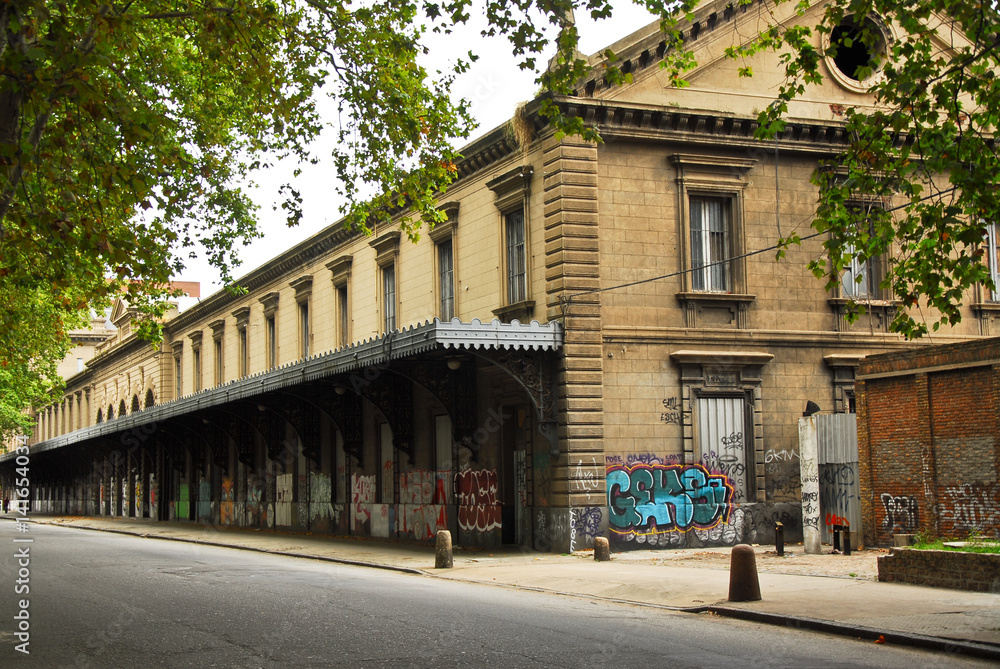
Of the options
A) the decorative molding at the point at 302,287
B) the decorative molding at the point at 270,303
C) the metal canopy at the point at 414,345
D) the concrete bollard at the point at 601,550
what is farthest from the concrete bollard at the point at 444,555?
the decorative molding at the point at 270,303

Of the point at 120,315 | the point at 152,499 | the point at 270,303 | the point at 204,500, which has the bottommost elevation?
the point at 152,499

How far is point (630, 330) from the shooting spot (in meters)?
20.8

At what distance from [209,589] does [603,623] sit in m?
6.52

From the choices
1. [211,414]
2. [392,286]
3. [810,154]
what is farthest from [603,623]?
[211,414]

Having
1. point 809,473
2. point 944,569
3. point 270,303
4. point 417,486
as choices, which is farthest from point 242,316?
point 944,569

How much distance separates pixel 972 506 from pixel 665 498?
5911 mm

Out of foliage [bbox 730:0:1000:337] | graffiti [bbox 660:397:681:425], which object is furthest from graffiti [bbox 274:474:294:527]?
foliage [bbox 730:0:1000:337]

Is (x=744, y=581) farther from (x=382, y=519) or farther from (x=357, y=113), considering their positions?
(x=382, y=519)

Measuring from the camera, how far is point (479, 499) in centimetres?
2267

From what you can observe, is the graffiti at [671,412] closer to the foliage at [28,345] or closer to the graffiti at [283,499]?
the foliage at [28,345]

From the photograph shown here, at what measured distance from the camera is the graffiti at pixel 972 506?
1627cm

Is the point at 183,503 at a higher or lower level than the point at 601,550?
lower

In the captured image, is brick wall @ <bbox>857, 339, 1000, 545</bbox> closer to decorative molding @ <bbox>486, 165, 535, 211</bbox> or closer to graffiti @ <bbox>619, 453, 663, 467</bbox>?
graffiti @ <bbox>619, 453, 663, 467</bbox>

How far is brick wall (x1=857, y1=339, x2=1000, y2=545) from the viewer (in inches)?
643
